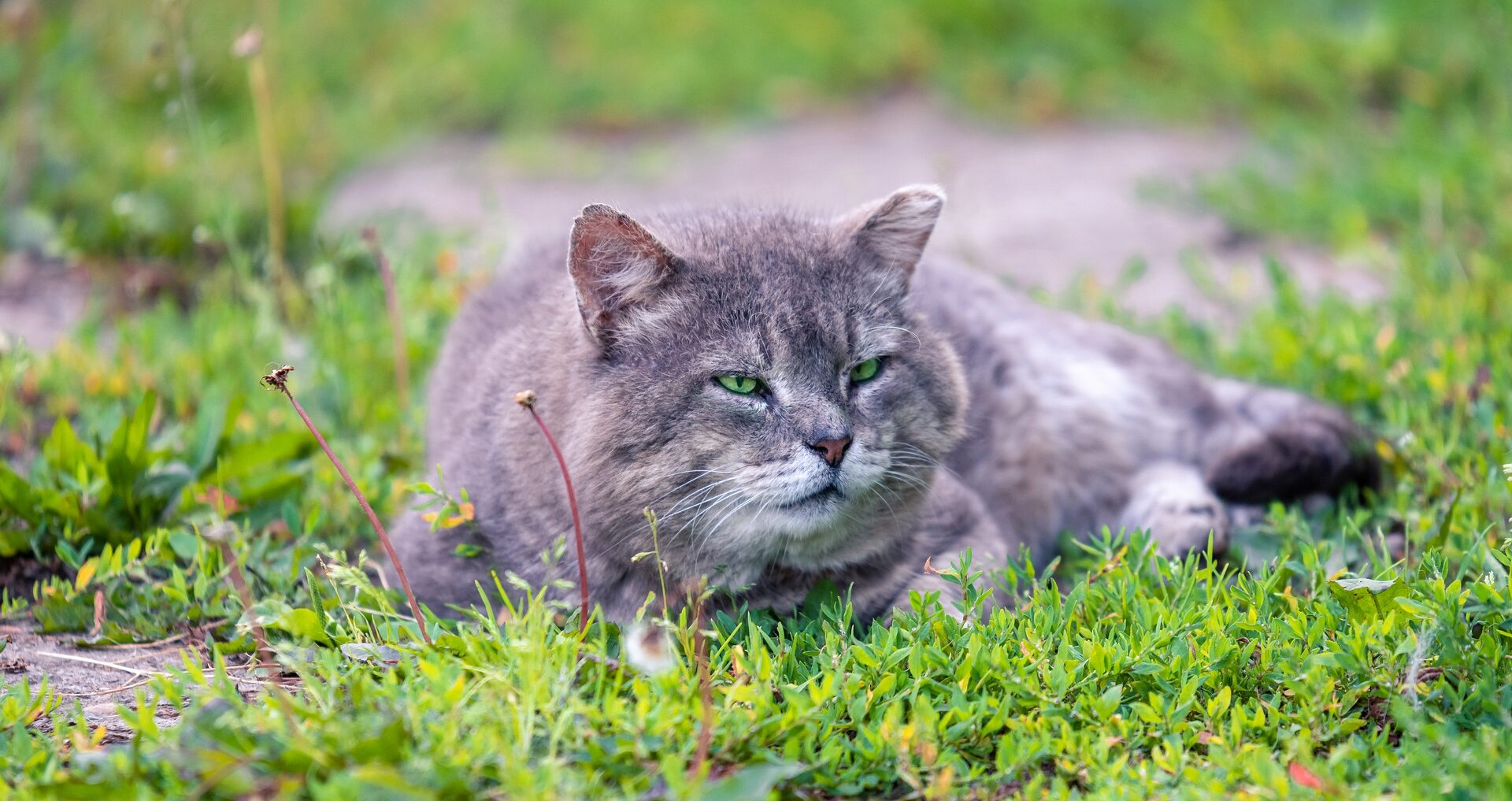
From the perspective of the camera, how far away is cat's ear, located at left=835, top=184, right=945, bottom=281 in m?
3.18

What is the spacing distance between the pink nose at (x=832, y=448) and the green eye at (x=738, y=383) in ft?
0.68

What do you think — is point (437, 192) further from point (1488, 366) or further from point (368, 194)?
point (1488, 366)

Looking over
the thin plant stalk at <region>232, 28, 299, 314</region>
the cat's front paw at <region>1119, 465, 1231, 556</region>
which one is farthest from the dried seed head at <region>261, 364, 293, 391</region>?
the cat's front paw at <region>1119, 465, 1231, 556</region>

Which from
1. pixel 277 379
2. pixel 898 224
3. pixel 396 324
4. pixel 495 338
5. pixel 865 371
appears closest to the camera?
pixel 277 379

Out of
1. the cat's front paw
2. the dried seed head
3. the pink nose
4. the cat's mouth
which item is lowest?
the cat's front paw

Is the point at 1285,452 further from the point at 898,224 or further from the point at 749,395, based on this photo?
the point at 749,395

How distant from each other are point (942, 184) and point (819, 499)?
3.01 meters

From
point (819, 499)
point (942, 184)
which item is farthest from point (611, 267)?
point (942, 184)

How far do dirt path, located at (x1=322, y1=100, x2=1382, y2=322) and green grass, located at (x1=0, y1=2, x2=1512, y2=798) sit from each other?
0.28 m

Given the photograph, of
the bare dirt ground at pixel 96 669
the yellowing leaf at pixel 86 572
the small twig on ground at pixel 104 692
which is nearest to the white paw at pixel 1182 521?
the bare dirt ground at pixel 96 669

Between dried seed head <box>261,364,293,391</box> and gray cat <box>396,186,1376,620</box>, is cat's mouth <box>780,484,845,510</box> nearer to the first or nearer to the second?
gray cat <box>396,186,1376,620</box>

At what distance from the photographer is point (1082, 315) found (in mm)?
4723

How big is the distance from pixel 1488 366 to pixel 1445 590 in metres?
1.69

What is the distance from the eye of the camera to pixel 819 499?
2.87 meters
